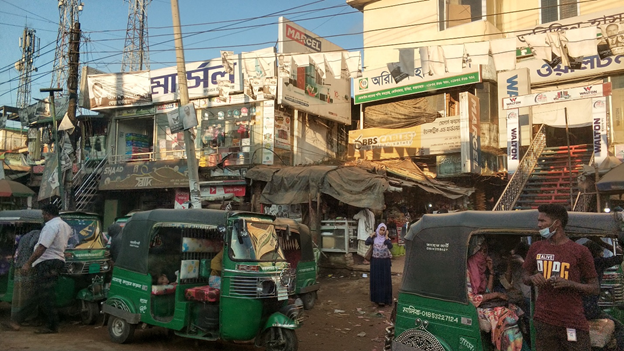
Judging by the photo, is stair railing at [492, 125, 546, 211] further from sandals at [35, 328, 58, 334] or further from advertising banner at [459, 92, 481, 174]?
sandals at [35, 328, 58, 334]

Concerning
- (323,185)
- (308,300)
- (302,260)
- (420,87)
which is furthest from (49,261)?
(420,87)

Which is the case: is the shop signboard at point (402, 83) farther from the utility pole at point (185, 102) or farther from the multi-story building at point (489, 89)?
the utility pole at point (185, 102)

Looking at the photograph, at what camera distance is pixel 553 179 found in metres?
17.0

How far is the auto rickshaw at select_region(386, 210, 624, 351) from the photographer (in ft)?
13.8

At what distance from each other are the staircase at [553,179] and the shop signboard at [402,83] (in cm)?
415

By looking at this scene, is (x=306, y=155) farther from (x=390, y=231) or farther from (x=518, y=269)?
(x=518, y=269)

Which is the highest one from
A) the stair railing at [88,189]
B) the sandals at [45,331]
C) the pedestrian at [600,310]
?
the stair railing at [88,189]

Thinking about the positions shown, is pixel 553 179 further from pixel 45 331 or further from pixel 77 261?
pixel 45 331

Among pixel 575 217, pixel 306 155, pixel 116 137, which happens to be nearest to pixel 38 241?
pixel 575 217

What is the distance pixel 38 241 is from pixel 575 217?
293 inches

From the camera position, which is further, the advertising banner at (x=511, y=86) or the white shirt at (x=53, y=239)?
the advertising banner at (x=511, y=86)

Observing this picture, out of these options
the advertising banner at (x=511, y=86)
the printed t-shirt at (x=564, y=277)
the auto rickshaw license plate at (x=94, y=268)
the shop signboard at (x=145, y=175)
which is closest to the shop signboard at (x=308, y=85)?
the shop signboard at (x=145, y=175)

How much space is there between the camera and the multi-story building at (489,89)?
570 inches

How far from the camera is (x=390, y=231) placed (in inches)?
645
